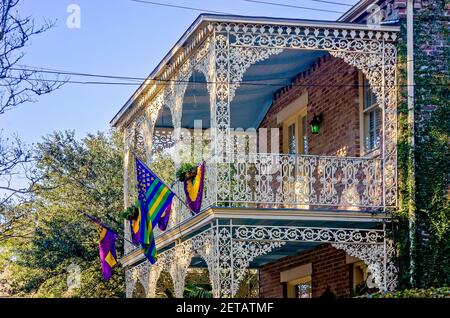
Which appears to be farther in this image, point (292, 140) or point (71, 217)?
point (71, 217)

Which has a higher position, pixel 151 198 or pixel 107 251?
pixel 151 198

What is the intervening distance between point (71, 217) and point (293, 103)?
43.7 ft

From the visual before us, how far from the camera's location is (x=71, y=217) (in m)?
32.5

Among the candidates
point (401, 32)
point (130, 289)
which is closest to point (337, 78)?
point (401, 32)

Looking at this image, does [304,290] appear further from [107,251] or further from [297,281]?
[107,251]

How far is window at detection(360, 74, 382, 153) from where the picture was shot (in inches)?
693

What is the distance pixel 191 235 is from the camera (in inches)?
715

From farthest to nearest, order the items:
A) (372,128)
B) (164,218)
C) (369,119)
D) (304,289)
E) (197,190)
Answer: (304,289) → (369,119) → (372,128) → (164,218) → (197,190)

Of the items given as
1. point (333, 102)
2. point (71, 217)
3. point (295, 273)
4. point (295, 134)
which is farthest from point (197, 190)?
point (71, 217)

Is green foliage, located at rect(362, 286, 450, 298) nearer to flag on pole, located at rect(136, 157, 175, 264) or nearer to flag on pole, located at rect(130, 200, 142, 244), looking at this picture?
flag on pole, located at rect(136, 157, 175, 264)

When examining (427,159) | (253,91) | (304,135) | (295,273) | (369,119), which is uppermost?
(253,91)

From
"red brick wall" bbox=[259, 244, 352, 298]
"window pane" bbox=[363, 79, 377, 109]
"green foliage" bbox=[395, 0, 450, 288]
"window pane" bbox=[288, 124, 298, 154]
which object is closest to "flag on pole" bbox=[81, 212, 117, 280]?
"red brick wall" bbox=[259, 244, 352, 298]
